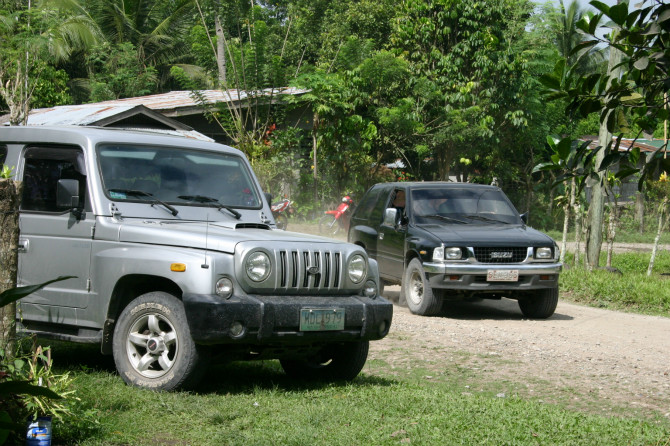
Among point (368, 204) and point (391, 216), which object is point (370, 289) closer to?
point (391, 216)

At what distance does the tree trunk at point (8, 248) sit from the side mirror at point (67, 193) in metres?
1.49

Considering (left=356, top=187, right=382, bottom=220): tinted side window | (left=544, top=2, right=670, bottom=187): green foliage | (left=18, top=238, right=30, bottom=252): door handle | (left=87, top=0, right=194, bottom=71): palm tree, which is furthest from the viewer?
(left=87, top=0, right=194, bottom=71): palm tree

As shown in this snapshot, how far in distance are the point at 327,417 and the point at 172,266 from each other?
1.48 m

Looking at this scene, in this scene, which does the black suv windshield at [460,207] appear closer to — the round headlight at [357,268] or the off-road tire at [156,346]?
the round headlight at [357,268]

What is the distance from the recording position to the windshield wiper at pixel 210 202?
721 centimetres

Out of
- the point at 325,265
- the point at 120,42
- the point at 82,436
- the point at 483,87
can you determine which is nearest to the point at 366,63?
the point at 483,87

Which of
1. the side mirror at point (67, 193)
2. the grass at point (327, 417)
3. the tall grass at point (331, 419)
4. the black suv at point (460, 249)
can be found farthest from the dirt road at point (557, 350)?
the side mirror at point (67, 193)

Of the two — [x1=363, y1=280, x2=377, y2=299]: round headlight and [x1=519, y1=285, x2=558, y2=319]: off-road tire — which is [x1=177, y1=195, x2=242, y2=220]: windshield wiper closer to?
[x1=363, y1=280, x2=377, y2=299]: round headlight

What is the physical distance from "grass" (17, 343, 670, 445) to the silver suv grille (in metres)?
0.81

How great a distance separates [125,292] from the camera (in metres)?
6.48

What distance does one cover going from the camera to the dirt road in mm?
7180

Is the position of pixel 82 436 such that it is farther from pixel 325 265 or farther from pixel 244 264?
pixel 325 265

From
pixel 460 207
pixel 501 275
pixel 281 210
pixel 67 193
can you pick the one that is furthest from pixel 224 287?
pixel 281 210

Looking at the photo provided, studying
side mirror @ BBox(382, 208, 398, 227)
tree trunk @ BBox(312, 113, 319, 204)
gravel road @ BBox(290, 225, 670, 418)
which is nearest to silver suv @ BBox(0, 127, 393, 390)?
gravel road @ BBox(290, 225, 670, 418)
